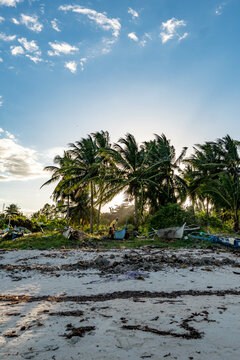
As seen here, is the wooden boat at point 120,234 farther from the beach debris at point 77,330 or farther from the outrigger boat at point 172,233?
the beach debris at point 77,330

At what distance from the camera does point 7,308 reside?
3.04 m

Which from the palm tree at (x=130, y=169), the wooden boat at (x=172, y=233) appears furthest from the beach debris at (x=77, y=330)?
the palm tree at (x=130, y=169)

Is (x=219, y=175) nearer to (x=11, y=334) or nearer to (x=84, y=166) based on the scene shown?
(x=84, y=166)

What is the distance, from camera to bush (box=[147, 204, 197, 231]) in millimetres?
14828

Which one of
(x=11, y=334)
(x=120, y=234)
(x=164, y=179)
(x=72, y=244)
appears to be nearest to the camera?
(x=11, y=334)

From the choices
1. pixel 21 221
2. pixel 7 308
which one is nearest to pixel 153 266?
pixel 7 308

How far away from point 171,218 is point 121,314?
41.8 ft

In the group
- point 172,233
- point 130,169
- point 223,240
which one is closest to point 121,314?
point 223,240

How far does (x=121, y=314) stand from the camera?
2783mm

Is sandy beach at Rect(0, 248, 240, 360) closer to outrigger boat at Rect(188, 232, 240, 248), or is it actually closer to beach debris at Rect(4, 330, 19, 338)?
beach debris at Rect(4, 330, 19, 338)

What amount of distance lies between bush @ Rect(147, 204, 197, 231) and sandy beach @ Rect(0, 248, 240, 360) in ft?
31.8

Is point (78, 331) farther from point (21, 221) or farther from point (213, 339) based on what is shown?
point (21, 221)

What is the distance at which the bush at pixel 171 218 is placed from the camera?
14828 mm

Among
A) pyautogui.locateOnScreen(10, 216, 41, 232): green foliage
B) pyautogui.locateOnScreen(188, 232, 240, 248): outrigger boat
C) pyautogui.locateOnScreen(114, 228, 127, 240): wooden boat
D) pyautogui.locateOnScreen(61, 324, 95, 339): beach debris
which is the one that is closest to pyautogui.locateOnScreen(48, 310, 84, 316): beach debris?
pyautogui.locateOnScreen(61, 324, 95, 339): beach debris
